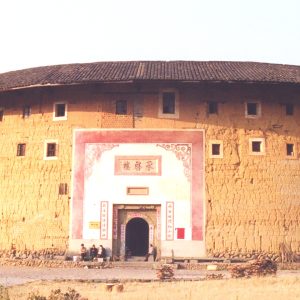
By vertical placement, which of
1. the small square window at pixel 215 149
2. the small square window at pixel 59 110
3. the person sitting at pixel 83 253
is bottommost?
the person sitting at pixel 83 253

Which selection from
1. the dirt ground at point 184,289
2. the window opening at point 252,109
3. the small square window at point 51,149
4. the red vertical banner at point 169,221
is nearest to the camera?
the dirt ground at point 184,289

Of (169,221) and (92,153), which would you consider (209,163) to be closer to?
(169,221)

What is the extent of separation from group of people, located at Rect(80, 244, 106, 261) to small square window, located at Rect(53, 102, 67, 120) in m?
5.08

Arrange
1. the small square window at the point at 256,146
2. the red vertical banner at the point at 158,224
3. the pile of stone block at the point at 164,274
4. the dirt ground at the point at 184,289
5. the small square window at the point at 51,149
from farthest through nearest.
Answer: the small square window at the point at 51,149
the small square window at the point at 256,146
the red vertical banner at the point at 158,224
the pile of stone block at the point at 164,274
the dirt ground at the point at 184,289

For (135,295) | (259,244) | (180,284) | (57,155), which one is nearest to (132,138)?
(57,155)

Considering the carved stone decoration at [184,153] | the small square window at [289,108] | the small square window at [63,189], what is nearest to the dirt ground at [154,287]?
the small square window at [63,189]

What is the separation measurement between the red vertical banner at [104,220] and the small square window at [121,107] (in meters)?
3.40

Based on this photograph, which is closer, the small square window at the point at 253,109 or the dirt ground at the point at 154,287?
the dirt ground at the point at 154,287

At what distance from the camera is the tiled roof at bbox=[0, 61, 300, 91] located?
2102 cm

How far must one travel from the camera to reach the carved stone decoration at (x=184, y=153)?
69.4 feet

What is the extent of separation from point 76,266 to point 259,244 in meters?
6.51

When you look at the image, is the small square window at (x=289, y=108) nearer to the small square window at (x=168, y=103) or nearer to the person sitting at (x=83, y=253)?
the small square window at (x=168, y=103)

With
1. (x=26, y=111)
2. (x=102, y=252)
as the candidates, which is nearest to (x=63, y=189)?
(x=102, y=252)

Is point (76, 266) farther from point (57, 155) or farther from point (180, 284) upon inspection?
point (180, 284)
